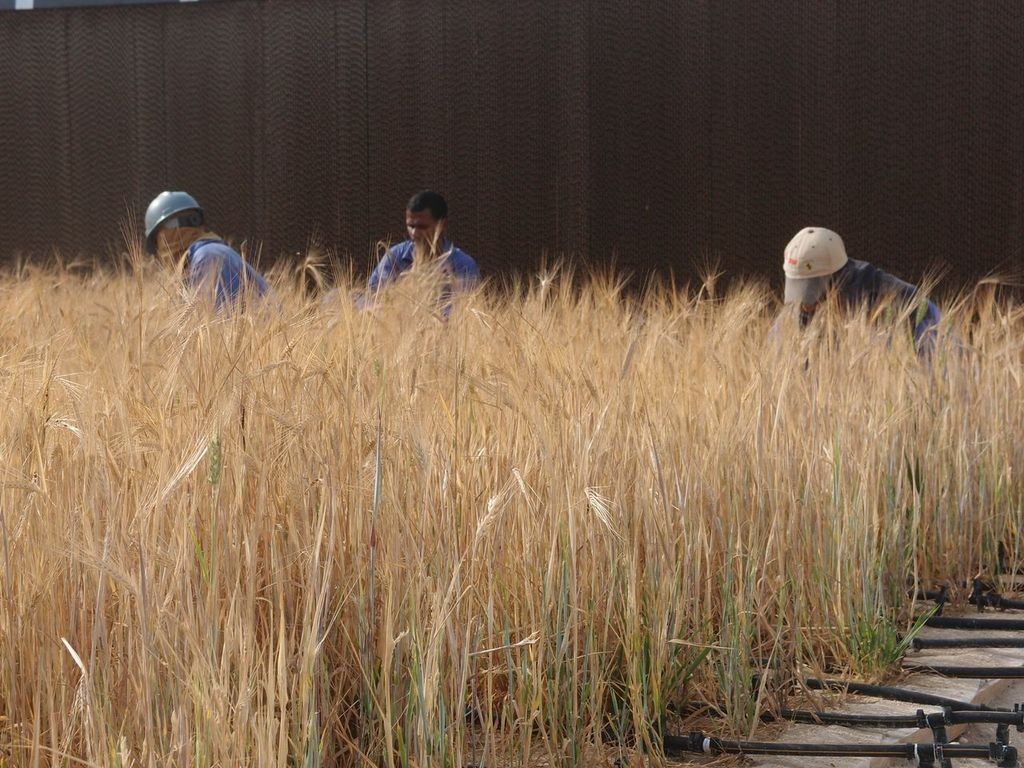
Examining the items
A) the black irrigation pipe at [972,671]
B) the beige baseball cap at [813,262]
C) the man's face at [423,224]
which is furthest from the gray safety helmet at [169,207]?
the black irrigation pipe at [972,671]

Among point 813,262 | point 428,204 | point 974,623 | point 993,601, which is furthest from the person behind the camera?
point 428,204

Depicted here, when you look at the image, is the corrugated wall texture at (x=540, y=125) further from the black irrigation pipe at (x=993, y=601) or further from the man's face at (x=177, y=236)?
the black irrigation pipe at (x=993, y=601)

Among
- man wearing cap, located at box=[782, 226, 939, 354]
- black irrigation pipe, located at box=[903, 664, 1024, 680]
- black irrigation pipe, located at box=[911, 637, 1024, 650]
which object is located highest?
man wearing cap, located at box=[782, 226, 939, 354]

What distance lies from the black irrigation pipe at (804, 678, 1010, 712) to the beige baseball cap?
6.90ft

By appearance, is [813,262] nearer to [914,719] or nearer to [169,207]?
[169,207]

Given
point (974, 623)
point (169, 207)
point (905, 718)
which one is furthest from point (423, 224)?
point (905, 718)

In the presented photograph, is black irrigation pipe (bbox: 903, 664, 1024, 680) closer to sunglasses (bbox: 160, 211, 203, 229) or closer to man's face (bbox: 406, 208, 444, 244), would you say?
sunglasses (bbox: 160, 211, 203, 229)

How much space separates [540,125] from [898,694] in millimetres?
6019

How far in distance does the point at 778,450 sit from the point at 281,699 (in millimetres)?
1335

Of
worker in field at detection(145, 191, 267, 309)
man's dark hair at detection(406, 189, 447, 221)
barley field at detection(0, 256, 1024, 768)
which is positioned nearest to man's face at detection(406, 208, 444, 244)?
man's dark hair at detection(406, 189, 447, 221)

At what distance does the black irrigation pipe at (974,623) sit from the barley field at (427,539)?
0.09 m

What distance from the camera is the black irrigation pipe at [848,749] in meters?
1.91

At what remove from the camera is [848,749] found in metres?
1.92

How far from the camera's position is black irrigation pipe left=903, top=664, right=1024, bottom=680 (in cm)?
233
